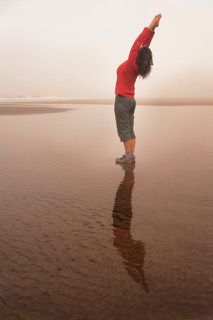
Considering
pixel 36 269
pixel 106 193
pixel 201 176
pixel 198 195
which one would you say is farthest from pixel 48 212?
pixel 201 176

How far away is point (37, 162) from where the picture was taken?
18.3 feet

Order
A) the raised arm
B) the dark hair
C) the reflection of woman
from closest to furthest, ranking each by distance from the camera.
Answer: the reflection of woman < the raised arm < the dark hair

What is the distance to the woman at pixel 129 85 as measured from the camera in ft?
18.2

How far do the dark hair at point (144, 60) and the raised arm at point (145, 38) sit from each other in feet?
0.19

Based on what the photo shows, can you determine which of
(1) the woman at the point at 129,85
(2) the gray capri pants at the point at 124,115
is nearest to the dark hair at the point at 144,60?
(1) the woman at the point at 129,85

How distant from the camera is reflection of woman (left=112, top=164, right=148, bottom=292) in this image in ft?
6.98

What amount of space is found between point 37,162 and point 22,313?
395 centimetres

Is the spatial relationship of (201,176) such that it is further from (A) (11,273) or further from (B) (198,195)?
(A) (11,273)

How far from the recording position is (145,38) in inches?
213

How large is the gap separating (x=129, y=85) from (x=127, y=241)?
3.69 meters

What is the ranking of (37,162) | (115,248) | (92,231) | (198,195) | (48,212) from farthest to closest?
(37,162) < (198,195) < (48,212) < (92,231) < (115,248)

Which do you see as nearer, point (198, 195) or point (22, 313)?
point (22, 313)

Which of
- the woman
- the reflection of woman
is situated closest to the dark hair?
the woman

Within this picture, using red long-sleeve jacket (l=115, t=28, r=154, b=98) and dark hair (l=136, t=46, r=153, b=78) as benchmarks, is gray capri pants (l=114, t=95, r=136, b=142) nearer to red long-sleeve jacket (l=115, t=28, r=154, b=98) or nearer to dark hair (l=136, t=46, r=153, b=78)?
red long-sleeve jacket (l=115, t=28, r=154, b=98)
